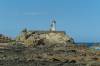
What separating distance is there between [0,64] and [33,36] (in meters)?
51.2

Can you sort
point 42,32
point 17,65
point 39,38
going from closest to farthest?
point 17,65
point 39,38
point 42,32

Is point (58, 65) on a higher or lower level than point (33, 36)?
lower

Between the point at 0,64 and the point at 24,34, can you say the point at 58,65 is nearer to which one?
the point at 0,64

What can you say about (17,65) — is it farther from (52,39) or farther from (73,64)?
(52,39)

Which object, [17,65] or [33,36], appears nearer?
[17,65]

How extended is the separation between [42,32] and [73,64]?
2101 inches

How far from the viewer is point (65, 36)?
86.1 m

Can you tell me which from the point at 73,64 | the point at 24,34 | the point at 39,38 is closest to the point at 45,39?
the point at 39,38

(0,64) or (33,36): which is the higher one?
(33,36)

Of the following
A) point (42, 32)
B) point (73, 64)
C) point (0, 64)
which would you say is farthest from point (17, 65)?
point (42, 32)

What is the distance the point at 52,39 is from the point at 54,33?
4.57ft

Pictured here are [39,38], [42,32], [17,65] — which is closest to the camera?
[17,65]

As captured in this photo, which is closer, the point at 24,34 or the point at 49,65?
the point at 49,65

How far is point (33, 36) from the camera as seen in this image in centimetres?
8475
